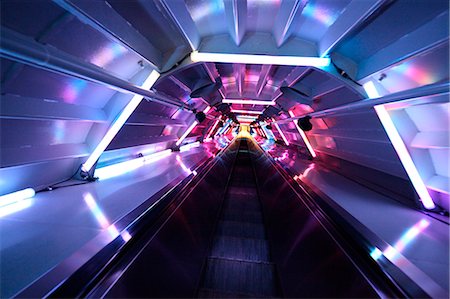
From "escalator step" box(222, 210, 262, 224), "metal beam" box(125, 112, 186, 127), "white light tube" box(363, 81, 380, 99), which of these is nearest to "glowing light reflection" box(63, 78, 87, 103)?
"metal beam" box(125, 112, 186, 127)

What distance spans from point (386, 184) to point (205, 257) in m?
3.69

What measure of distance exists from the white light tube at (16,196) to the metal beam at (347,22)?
449 centimetres

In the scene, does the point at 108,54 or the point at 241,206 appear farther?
the point at 241,206

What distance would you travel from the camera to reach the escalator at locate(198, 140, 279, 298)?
193 centimetres

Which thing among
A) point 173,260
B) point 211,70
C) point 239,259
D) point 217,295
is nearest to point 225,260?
point 239,259

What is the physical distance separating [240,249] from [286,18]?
2932mm

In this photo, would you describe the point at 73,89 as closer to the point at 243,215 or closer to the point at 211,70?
the point at 211,70

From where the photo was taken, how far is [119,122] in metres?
3.21

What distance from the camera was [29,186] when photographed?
2.74m

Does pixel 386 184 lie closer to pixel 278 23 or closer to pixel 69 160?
pixel 278 23

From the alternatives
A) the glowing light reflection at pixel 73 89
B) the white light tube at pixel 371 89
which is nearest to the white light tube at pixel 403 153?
the white light tube at pixel 371 89

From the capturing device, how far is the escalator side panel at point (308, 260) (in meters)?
1.44

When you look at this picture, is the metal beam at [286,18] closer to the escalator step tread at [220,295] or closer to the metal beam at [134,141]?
the escalator step tread at [220,295]

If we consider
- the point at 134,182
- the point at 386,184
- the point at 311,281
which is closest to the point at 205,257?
the point at 311,281
